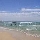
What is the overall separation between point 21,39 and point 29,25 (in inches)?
288

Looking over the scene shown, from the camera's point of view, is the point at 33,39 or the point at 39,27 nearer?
the point at 33,39

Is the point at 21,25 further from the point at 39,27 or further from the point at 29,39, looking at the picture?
the point at 29,39

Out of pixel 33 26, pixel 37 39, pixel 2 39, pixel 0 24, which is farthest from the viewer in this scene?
pixel 0 24

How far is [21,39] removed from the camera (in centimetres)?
966

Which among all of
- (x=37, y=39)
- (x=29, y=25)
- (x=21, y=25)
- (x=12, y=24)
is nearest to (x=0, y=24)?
(x=12, y=24)

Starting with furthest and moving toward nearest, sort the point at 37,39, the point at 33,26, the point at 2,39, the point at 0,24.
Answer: the point at 0,24 < the point at 33,26 < the point at 37,39 < the point at 2,39

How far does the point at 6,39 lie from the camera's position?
9547mm

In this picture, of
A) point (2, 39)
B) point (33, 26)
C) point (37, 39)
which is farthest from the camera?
point (33, 26)

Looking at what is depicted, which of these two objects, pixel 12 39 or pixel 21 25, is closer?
pixel 12 39

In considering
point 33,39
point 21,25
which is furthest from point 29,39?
point 21,25

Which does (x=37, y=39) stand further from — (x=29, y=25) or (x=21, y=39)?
(x=29, y=25)

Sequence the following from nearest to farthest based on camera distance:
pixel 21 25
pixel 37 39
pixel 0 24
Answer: pixel 37 39
pixel 21 25
pixel 0 24

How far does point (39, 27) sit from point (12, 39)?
714 cm

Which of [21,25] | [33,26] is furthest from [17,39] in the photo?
[21,25]
